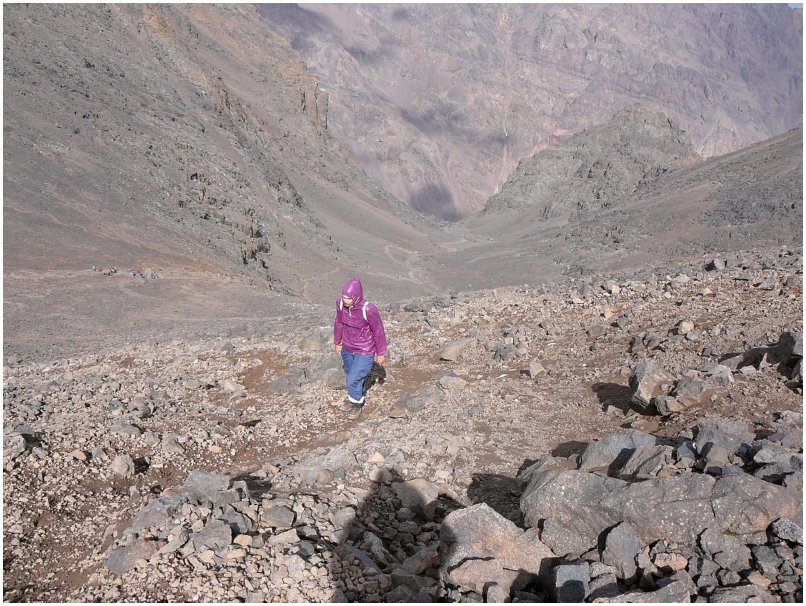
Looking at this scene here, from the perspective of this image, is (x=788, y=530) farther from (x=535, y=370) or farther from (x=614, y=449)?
(x=535, y=370)

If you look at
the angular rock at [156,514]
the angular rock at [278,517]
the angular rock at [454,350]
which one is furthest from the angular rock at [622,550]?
the angular rock at [454,350]

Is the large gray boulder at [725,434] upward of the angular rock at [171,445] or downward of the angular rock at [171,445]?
upward

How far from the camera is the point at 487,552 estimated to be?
11.6ft

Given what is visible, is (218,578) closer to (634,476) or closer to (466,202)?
(634,476)

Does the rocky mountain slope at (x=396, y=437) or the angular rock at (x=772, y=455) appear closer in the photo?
the rocky mountain slope at (x=396, y=437)

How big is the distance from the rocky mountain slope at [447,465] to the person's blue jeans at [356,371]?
1.31 feet

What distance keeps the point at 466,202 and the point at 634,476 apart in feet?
421

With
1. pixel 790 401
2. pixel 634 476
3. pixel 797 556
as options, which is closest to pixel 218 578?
pixel 634 476

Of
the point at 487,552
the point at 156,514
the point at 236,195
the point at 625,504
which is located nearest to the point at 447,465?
the point at 487,552

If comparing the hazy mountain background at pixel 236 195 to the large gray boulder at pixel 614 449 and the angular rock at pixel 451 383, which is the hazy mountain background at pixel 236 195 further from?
Result: the large gray boulder at pixel 614 449

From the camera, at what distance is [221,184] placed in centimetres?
2970

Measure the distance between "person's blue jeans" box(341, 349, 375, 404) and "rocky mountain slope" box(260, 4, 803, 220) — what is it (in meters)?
114

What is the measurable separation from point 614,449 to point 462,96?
6675 inches

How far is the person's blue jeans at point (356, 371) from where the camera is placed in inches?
265
